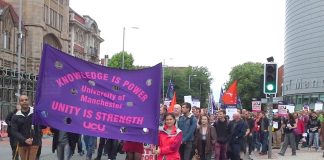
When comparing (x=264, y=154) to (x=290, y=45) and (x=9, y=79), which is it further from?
(x=290, y=45)

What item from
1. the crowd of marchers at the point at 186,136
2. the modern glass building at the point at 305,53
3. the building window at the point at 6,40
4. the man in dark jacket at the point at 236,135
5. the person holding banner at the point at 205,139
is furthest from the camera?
the modern glass building at the point at 305,53

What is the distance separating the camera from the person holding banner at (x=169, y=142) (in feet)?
26.9

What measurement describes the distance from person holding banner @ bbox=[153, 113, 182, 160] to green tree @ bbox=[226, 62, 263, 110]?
108904 millimetres

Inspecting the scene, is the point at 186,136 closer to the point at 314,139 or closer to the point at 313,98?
the point at 314,139

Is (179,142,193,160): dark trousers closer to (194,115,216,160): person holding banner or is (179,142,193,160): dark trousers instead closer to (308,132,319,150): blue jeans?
(194,115,216,160): person holding banner

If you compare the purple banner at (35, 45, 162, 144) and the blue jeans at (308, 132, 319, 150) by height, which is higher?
the purple banner at (35, 45, 162, 144)

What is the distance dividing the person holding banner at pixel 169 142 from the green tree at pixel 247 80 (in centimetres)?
10890

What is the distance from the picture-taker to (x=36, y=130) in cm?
998

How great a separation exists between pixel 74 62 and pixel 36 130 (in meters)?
2.22

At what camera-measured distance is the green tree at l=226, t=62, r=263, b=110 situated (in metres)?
118

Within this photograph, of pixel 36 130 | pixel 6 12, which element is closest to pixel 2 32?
pixel 6 12

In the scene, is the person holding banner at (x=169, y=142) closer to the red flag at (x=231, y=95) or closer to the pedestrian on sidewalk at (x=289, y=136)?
the pedestrian on sidewalk at (x=289, y=136)

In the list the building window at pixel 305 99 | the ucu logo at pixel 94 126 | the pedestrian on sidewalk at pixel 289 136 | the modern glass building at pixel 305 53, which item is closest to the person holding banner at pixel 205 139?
the ucu logo at pixel 94 126

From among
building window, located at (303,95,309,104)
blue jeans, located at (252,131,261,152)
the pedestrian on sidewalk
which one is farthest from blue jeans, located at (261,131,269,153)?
building window, located at (303,95,309,104)
